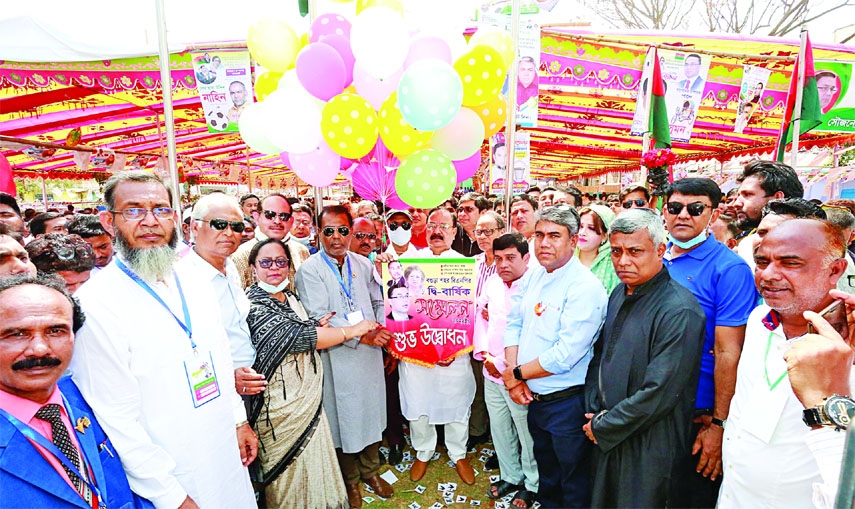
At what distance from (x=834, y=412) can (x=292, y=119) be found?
285 cm

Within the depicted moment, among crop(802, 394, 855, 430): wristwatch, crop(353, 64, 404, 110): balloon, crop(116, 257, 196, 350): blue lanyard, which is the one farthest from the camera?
crop(353, 64, 404, 110): balloon

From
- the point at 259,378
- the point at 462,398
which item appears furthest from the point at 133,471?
the point at 462,398

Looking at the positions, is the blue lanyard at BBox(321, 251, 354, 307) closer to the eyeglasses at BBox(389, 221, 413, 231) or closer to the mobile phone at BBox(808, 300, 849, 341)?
the eyeglasses at BBox(389, 221, 413, 231)

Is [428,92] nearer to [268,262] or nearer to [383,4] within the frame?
[383,4]

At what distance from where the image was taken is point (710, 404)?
2350mm

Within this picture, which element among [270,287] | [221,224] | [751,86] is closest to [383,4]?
[221,224]

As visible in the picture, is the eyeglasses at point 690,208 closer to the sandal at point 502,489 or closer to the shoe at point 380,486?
the sandal at point 502,489

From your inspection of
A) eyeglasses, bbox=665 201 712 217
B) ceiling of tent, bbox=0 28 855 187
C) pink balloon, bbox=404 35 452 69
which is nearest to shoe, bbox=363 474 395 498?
eyeglasses, bbox=665 201 712 217

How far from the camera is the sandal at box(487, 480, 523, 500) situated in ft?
10.3

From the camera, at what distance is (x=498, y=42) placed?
119 inches

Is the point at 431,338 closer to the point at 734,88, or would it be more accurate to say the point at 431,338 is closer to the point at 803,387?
the point at 803,387

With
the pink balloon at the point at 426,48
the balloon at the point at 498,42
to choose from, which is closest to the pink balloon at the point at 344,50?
the pink balloon at the point at 426,48

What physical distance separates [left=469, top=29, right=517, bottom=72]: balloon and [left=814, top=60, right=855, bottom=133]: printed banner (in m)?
4.78

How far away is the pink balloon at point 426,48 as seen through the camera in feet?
9.60
